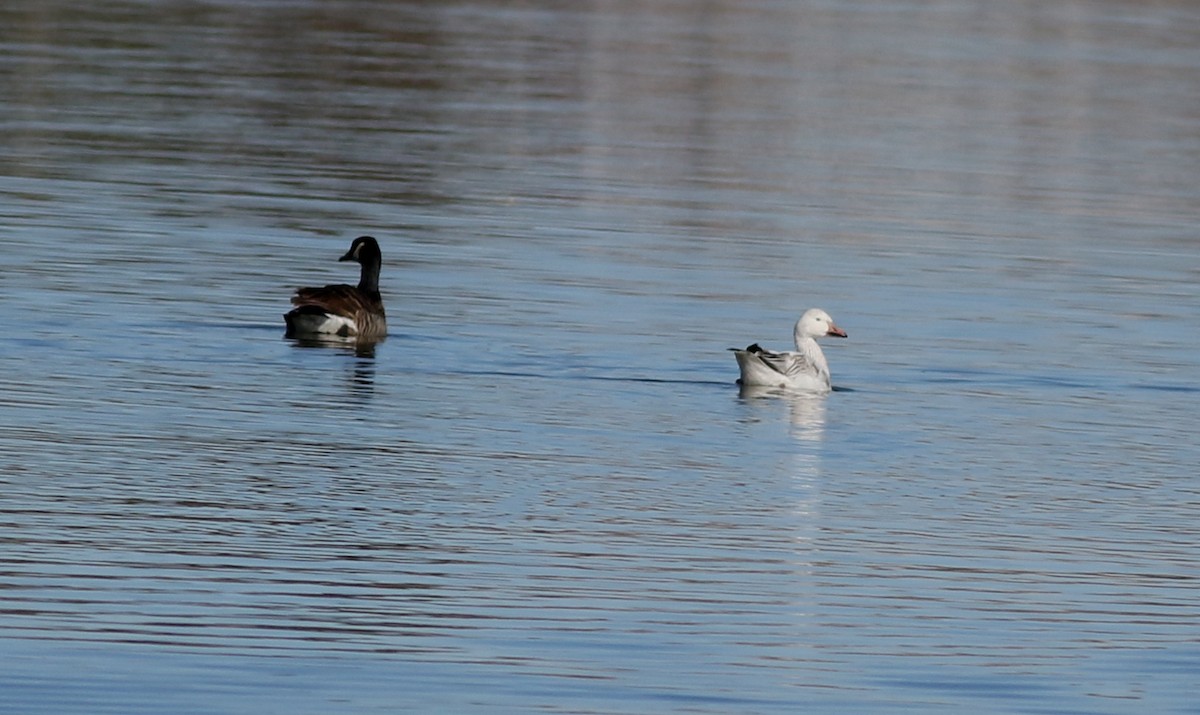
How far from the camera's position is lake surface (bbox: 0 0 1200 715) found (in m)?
10.6

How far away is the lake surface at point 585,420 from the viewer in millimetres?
10602

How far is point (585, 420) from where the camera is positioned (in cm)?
1706

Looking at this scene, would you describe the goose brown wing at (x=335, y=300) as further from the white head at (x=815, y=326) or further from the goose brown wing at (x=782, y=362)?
the white head at (x=815, y=326)

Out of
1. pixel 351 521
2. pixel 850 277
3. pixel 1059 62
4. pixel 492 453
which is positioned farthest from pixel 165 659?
pixel 1059 62

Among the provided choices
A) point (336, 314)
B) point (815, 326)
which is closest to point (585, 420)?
point (815, 326)

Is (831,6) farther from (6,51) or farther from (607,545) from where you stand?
(607,545)

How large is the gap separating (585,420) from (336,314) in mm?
3975

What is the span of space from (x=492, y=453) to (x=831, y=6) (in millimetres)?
80898

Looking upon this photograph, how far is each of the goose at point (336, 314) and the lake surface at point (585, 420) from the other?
0.74 ft

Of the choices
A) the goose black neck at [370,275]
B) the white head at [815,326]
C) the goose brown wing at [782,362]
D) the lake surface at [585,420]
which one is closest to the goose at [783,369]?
the goose brown wing at [782,362]

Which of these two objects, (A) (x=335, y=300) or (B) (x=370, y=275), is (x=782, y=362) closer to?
(A) (x=335, y=300)

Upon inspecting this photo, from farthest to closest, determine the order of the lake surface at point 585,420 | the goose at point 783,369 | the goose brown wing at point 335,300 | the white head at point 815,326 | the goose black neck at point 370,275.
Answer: the goose black neck at point 370,275 < the goose brown wing at point 335,300 < the white head at point 815,326 < the goose at point 783,369 < the lake surface at point 585,420

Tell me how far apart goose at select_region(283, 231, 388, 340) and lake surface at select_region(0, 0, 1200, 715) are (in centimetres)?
23

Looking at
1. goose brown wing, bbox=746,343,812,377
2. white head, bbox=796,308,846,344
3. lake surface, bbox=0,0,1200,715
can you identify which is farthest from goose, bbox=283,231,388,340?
white head, bbox=796,308,846,344
